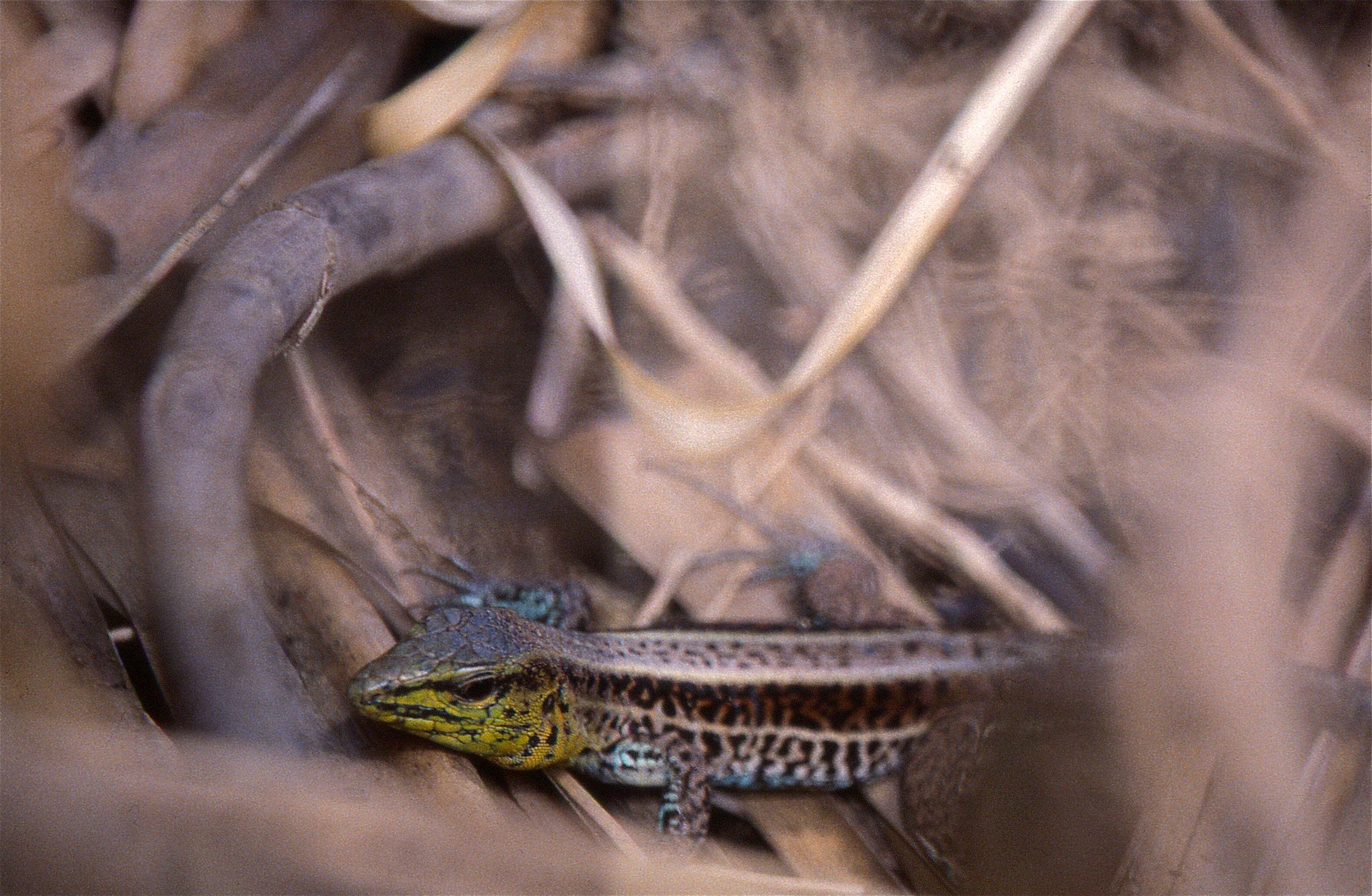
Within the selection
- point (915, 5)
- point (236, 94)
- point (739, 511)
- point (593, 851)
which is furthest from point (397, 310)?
point (915, 5)

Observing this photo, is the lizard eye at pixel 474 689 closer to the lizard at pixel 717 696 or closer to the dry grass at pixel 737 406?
the lizard at pixel 717 696

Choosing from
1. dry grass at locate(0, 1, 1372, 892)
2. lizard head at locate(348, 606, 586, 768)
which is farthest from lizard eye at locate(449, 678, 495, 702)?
dry grass at locate(0, 1, 1372, 892)

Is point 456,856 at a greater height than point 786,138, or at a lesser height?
lesser

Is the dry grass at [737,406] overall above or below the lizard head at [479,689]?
above

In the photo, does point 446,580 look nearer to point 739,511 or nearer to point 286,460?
point 286,460

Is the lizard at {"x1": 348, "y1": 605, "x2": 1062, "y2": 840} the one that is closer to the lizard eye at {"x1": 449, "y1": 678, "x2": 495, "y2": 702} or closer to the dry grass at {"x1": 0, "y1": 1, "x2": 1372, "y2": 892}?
the lizard eye at {"x1": 449, "y1": 678, "x2": 495, "y2": 702}

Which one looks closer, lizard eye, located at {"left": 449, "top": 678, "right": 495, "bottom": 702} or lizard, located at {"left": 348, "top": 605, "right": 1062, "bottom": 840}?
lizard eye, located at {"left": 449, "top": 678, "right": 495, "bottom": 702}

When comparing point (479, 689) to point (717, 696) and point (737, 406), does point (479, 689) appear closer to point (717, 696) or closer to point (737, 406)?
point (717, 696)

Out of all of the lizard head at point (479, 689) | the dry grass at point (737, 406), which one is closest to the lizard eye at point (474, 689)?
the lizard head at point (479, 689)
